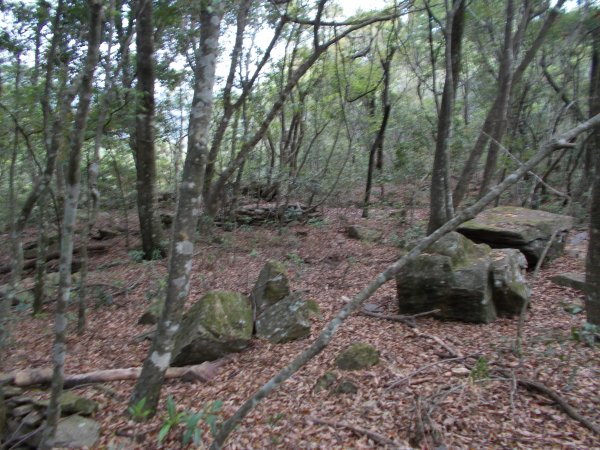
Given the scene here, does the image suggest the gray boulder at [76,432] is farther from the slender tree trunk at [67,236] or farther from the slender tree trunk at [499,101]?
the slender tree trunk at [499,101]

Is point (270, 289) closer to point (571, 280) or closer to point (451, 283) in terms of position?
point (451, 283)

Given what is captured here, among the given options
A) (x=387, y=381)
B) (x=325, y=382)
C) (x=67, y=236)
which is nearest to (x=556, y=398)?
(x=387, y=381)

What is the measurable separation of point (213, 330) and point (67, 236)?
2.54 meters

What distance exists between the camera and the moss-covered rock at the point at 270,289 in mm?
7285

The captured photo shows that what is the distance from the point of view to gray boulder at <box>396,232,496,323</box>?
6180mm

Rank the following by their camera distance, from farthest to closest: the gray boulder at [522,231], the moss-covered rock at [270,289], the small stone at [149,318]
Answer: the gray boulder at [522,231] < the small stone at [149,318] < the moss-covered rock at [270,289]

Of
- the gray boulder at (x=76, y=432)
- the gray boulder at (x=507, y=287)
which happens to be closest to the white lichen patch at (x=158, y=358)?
the gray boulder at (x=76, y=432)

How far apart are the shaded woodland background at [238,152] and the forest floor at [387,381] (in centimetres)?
7

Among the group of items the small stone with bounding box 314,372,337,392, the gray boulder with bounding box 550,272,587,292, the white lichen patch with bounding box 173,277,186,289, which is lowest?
the small stone with bounding box 314,372,337,392

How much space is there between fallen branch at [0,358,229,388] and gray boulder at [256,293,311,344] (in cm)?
114

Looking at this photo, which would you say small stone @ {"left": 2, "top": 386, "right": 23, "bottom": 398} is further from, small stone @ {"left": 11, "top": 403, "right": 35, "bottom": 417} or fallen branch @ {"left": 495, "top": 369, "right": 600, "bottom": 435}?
fallen branch @ {"left": 495, "top": 369, "right": 600, "bottom": 435}

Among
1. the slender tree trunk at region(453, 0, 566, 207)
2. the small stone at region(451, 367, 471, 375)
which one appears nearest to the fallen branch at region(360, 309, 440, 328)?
the small stone at region(451, 367, 471, 375)

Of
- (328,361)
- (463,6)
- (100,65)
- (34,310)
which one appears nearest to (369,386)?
(328,361)

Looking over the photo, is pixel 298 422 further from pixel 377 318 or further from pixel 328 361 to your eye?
pixel 377 318
